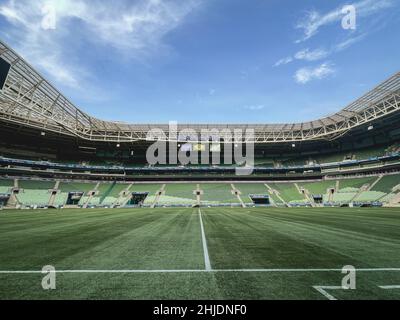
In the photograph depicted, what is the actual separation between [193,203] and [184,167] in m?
15.2

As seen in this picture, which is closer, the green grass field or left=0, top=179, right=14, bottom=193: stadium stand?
the green grass field

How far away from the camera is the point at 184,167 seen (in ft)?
204

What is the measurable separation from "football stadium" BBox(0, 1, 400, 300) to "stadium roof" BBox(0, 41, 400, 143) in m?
0.23

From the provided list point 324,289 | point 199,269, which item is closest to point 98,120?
point 199,269

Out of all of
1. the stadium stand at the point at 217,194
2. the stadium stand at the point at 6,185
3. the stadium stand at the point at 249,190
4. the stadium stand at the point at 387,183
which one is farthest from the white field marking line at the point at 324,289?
the stadium stand at the point at 6,185

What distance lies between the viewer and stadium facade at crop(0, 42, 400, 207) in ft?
128

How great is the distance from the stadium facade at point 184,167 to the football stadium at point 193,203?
268 millimetres

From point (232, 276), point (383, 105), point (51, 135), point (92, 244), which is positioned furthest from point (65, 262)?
point (51, 135)

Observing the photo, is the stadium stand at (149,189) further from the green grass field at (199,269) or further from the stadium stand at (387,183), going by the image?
the green grass field at (199,269)

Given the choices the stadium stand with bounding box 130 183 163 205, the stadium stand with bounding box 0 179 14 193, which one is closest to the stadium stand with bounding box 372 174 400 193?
the stadium stand with bounding box 130 183 163 205

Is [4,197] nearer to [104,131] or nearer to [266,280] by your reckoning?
[104,131]

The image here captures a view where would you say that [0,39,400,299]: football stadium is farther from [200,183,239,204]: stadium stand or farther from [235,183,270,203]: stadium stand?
[235,183,270,203]: stadium stand

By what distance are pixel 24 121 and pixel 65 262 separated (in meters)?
46.1

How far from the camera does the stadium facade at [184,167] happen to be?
38906mm
